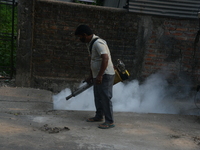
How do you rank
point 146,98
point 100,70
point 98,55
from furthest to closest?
point 146,98
point 98,55
point 100,70

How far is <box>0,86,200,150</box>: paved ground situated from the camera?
3553 mm

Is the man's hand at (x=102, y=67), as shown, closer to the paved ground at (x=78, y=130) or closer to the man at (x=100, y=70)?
the man at (x=100, y=70)

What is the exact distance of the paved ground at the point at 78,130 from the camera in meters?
3.55

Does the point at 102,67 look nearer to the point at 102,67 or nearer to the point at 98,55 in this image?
the point at 102,67

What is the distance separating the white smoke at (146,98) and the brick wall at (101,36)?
0.88ft

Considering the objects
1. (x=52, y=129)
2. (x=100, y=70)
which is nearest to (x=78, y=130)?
(x=52, y=129)

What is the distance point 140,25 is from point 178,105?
2.31 meters

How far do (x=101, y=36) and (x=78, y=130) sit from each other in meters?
3.09

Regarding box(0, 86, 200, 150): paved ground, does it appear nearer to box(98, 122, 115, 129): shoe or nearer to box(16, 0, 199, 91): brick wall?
box(98, 122, 115, 129): shoe

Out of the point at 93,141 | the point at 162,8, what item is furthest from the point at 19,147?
the point at 162,8

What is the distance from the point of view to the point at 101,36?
6.58 metres

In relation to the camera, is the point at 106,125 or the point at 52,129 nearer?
the point at 52,129

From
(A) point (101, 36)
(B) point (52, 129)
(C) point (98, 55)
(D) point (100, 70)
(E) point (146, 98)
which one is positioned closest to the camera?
(B) point (52, 129)

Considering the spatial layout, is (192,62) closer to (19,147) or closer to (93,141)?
(93,141)
